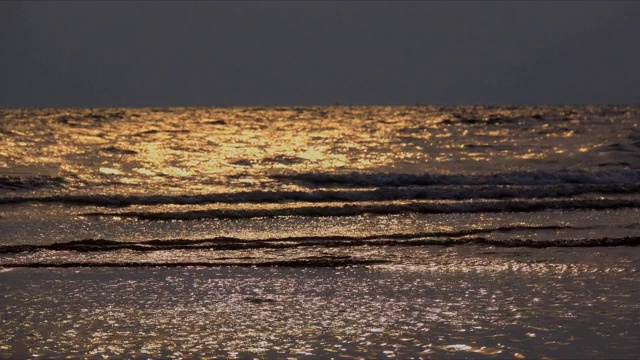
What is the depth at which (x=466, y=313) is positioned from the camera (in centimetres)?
713

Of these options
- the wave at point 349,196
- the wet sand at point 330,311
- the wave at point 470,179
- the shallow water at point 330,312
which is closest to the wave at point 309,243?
the wet sand at point 330,311

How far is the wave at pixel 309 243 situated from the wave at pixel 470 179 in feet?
24.3

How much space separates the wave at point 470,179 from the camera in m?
18.8

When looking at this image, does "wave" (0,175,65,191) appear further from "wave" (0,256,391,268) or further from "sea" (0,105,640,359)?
"wave" (0,256,391,268)

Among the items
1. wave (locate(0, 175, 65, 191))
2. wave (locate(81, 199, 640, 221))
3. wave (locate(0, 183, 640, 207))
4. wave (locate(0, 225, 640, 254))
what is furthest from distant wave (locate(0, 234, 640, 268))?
wave (locate(0, 175, 65, 191))

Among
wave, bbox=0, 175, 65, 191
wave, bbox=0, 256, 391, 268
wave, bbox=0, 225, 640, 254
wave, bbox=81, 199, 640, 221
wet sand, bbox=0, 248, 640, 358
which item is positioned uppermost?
wave, bbox=0, 175, 65, 191

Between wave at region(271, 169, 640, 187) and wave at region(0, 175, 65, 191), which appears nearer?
wave at region(0, 175, 65, 191)

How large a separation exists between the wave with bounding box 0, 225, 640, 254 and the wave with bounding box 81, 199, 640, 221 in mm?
2437

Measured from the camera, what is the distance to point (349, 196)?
645 inches

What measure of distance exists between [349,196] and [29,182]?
684 centimetres

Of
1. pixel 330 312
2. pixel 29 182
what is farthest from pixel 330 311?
pixel 29 182

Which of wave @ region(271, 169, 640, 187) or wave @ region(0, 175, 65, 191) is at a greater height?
wave @ region(271, 169, 640, 187)

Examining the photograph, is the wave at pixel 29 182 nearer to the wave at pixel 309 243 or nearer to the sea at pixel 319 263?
the sea at pixel 319 263

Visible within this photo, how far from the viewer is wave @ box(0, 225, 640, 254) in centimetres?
1044
